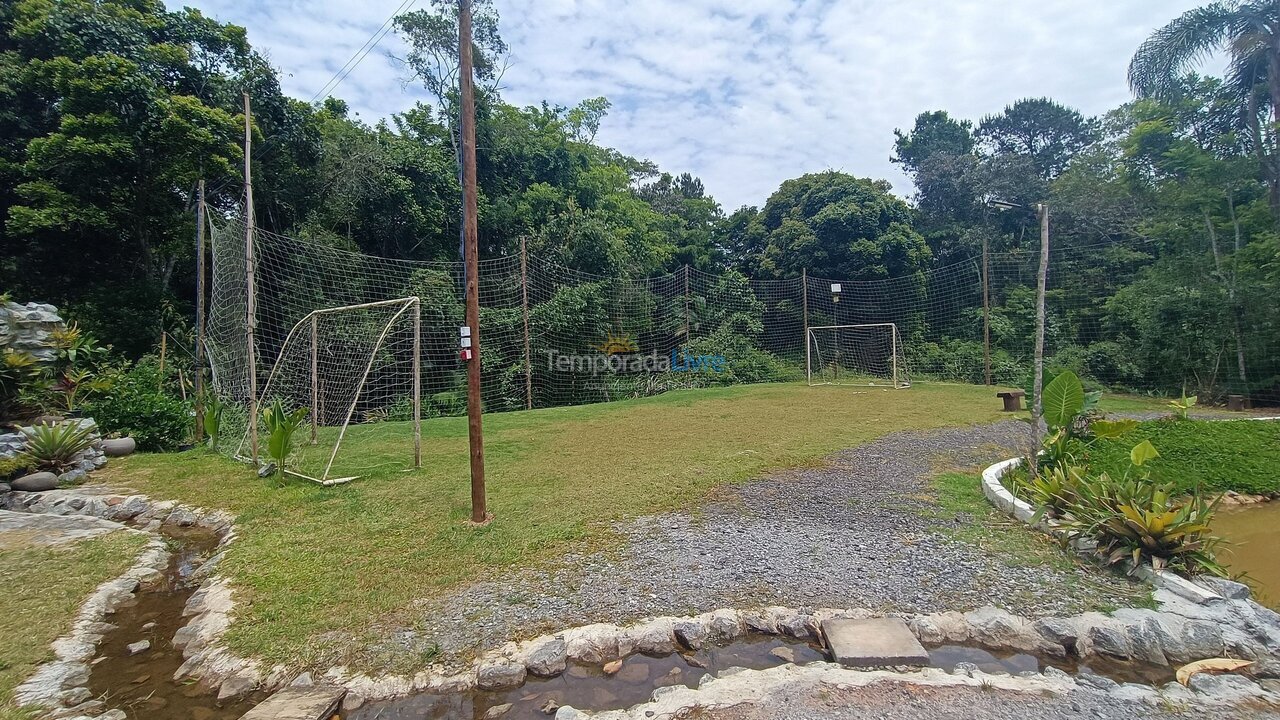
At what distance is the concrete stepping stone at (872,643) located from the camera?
6.78 ft

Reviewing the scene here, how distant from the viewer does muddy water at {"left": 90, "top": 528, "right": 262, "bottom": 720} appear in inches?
77.9

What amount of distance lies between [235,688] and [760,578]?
2204mm

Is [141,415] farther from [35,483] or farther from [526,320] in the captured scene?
[526,320]

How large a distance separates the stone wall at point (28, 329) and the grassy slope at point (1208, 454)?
1003 cm

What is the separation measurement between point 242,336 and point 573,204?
24.7 feet

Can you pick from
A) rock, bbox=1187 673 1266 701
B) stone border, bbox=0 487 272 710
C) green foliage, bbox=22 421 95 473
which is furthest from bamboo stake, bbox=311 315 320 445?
rock, bbox=1187 673 1266 701

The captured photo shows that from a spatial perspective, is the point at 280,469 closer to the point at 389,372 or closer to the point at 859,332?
the point at 389,372

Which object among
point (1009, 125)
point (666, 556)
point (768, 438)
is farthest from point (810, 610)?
point (1009, 125)

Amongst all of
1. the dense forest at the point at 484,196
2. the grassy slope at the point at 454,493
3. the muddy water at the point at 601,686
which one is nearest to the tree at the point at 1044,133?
the dense forest at the point at 484,196

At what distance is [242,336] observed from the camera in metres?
5.43

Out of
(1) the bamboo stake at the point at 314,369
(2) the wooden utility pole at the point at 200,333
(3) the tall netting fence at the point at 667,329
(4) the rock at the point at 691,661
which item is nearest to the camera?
(4) the rock at the point at 691,661

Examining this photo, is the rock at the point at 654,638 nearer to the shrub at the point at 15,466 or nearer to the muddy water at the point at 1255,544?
the muddy water at the point at 1255,544

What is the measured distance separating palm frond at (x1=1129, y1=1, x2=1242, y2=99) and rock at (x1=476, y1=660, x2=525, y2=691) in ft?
39.9

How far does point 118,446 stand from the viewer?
5906 millimetres
